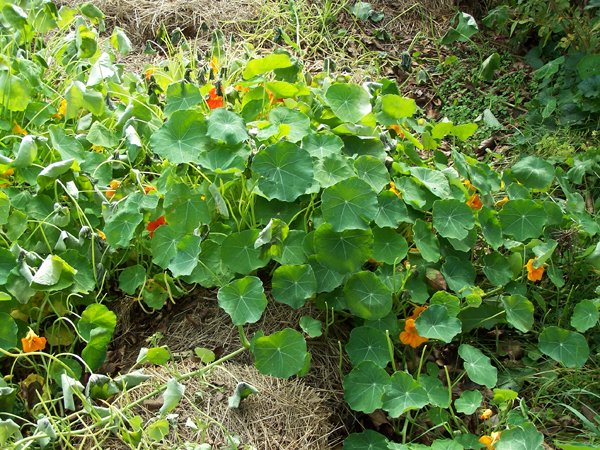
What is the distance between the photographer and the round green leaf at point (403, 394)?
2083 mm

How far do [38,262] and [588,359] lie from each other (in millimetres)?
1706

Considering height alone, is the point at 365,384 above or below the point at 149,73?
below

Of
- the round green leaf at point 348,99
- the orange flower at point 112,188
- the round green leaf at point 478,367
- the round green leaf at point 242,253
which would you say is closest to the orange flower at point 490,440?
the round green leaf at point 478,367

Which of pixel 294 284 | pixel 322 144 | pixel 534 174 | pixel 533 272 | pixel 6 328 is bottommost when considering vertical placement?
pixel 533 272

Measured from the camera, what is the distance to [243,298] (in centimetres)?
215

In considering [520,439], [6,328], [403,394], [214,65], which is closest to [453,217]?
[403,394]

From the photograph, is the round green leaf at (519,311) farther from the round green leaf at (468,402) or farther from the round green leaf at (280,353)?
the round green leaf at (280,353)

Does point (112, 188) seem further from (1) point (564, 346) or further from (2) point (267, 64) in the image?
(1) point (564, 346)

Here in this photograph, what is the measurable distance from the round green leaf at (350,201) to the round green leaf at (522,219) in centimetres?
53

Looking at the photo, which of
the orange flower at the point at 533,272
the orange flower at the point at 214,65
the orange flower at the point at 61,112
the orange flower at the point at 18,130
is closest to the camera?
the orange flower at the point at 533,272

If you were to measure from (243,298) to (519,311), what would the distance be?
0.87 metres

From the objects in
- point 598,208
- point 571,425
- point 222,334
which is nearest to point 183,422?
point 222,334

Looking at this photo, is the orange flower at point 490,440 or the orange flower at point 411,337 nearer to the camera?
the orange flower at point 490,440

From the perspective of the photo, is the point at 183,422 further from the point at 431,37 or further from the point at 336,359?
the point at 431,37
